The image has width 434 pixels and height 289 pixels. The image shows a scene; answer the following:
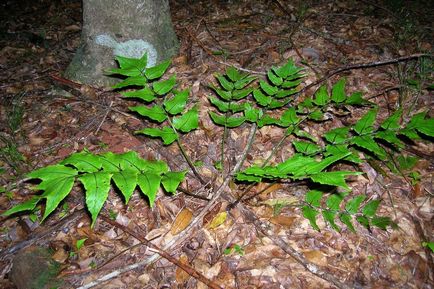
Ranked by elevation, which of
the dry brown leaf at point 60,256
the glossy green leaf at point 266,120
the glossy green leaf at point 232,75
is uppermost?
the glossy green leaf at point 232,75

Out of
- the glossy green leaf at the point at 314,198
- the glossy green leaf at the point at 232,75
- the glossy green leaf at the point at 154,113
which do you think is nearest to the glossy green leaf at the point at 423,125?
the glossy green leaf at the point at 314,198

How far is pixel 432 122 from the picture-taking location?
6.38 feet

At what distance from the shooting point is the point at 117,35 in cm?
323

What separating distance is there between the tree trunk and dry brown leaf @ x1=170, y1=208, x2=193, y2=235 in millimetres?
1739

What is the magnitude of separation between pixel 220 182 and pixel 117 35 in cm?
185

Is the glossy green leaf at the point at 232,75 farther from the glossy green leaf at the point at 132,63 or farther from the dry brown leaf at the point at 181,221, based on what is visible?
the dry brown leaf at the point at 181,221

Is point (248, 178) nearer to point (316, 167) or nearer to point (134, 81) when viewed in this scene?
point (316, 167)

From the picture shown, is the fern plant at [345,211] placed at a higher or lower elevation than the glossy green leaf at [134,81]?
lower

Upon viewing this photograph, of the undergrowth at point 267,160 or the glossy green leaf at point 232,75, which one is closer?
the undergrowth at point 267,160

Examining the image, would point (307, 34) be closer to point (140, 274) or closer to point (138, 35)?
point (138, 35)

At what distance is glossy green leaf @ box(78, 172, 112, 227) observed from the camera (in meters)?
1.47

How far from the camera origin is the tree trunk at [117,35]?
10.3 ft

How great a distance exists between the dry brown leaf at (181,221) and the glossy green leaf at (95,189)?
952mm

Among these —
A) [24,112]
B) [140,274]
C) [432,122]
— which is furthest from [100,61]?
[432,122]
